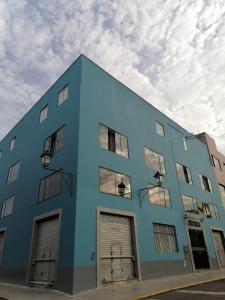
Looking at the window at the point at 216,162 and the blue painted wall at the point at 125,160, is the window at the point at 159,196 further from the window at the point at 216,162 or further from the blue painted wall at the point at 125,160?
the window at the point at 216,162

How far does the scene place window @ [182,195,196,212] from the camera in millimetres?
23031

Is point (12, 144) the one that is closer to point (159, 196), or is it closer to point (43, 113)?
point (43, 113)

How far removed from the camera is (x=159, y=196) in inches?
788

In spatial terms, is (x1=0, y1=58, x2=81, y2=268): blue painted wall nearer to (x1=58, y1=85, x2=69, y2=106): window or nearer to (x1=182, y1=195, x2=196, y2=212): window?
(x1=58, y1=85, x2=69, y2=106): window

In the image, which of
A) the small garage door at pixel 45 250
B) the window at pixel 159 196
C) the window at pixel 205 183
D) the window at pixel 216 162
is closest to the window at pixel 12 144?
the small garage door at pixel 45 250

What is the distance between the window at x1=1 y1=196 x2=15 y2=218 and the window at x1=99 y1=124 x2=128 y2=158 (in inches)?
449

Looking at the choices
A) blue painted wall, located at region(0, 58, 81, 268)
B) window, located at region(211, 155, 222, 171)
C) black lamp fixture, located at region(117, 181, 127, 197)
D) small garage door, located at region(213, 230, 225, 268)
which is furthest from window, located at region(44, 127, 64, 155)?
window, located at region(211, 155, 222, 171)

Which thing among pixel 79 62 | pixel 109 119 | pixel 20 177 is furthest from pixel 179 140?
pixel 20 177

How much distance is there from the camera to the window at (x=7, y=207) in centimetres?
2205

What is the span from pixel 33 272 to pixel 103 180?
755cm

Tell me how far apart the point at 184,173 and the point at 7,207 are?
18.7m

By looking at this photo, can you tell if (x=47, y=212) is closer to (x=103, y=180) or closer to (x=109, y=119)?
(x=103, y=180)

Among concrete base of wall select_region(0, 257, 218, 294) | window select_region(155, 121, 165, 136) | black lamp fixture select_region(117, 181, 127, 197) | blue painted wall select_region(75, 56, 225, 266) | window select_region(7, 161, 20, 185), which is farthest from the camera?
window select_region(155, 121, 165, 136)

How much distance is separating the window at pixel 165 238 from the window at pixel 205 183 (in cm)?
1115
